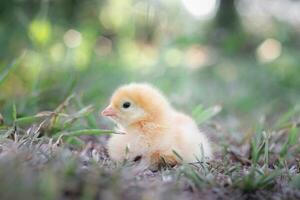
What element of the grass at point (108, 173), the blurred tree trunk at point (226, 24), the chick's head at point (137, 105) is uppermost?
Answer: the blurred tree trunk at point (226, 24)

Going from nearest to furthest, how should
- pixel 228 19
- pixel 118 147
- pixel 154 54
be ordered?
pixel 118 147
pixel 154 54
pixel 228 19

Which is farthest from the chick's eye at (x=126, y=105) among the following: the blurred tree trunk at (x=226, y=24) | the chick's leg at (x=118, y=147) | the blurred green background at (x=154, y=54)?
the blurred tree trunk at (x=226, y=24)

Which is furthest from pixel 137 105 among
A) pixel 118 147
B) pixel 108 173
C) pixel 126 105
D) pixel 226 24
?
pixel 226 24

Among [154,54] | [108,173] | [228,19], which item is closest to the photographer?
[108,173]

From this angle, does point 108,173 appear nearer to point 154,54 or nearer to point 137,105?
point 137,105

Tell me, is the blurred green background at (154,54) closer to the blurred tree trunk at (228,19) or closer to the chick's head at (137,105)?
the blurred tree trunk at (228,19)

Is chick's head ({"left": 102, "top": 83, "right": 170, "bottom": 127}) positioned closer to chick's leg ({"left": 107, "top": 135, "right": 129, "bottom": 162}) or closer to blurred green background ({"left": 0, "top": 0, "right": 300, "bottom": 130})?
chick's leg ({"left": 107, "top": 135, "right": 129, "bottom": 162})
